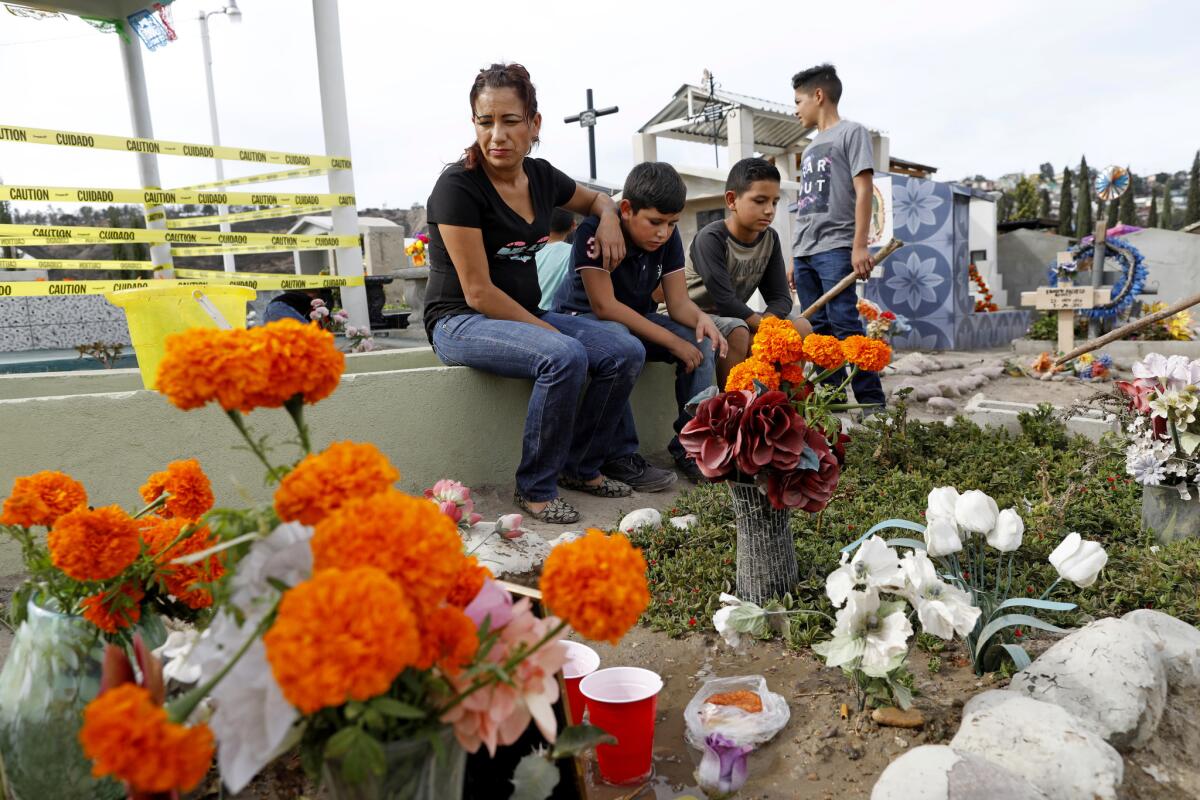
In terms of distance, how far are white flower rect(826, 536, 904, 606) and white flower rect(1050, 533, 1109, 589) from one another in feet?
1.21

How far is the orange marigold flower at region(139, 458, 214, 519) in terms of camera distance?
1239 mm

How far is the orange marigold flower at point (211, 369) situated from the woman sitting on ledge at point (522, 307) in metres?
2.31

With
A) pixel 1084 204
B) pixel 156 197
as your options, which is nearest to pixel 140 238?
pixel 156 197

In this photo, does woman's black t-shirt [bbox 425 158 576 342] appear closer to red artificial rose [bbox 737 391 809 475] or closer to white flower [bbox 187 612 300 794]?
red artificial rose [bbox 737 391 809 475]

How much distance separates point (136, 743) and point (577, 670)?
1126 mm

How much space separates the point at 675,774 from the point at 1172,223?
27.3 meters

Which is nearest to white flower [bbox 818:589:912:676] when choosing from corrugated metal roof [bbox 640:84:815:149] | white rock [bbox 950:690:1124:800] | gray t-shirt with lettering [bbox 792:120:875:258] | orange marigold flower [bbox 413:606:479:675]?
white rock [bbox 950:690:1124:800]

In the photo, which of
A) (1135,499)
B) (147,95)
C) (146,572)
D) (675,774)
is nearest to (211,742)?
(146,572)

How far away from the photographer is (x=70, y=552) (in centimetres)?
104

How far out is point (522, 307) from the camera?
338cm

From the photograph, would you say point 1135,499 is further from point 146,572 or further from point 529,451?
point 146,572

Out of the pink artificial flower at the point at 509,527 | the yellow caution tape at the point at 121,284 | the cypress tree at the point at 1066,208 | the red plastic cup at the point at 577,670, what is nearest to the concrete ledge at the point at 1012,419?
the pink artificial flower at the point at 509,527

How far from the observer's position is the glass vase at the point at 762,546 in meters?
2.14

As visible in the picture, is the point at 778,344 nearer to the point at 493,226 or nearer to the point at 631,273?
the point at 493,226
